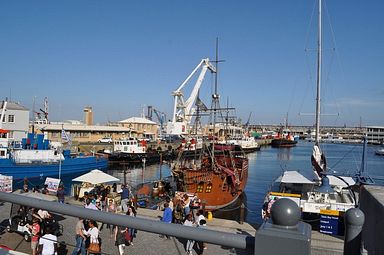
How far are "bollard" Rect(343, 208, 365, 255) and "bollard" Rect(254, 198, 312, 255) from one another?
455mm

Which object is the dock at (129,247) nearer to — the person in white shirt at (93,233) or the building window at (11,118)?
the person in white shirt at (93,233)

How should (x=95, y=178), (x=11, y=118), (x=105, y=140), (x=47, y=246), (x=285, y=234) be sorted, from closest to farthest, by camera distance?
(x=285, y=234) < (x=47, y=246) < (x=95, y=178) < (x=11, y=118) < (x=105, y=140)

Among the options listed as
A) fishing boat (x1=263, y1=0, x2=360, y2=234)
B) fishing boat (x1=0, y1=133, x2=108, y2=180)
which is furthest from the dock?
fishing boat (x1=0, y1=133, x2=108, y2=180)

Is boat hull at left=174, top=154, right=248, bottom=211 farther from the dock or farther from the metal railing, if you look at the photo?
the metal railing

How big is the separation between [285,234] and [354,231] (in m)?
0.63

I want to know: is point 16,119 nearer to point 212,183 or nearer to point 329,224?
point 212,183

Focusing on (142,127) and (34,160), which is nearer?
(34,160)

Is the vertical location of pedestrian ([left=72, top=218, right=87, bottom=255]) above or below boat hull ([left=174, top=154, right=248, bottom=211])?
above

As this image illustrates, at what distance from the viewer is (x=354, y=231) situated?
231cm

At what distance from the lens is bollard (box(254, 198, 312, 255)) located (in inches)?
76.3

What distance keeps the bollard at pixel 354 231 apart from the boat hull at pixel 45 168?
141 ft

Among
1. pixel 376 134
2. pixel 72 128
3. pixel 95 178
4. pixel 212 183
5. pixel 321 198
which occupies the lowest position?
pixel 212 183

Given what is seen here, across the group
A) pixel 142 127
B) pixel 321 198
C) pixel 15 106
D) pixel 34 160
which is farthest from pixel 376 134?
pixel 321 198

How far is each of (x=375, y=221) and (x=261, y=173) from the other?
56674mm
